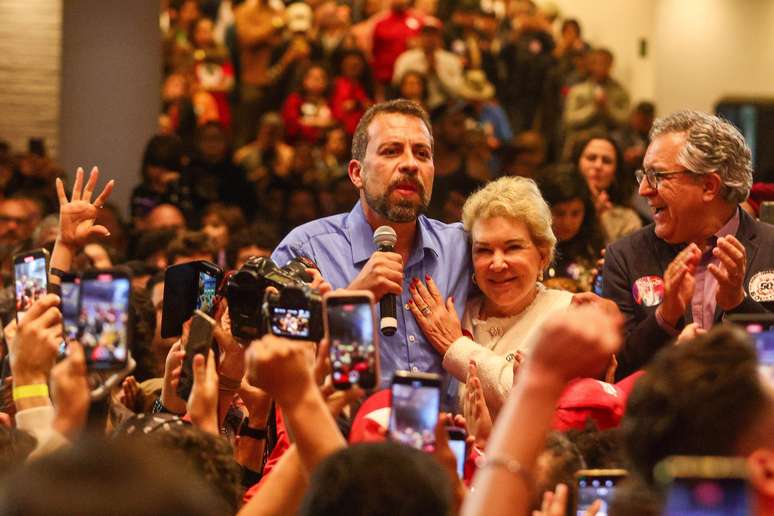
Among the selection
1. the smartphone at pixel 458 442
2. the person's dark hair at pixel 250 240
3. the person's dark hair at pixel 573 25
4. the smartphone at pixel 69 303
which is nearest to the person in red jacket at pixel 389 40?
the person's dark hair at pixel 573 25

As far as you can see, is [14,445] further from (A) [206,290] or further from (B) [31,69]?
(B) [31,69]

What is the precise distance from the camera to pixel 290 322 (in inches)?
119

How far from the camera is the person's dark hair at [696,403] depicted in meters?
2.00

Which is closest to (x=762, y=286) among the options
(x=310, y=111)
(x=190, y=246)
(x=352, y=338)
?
(x=352, y=338)

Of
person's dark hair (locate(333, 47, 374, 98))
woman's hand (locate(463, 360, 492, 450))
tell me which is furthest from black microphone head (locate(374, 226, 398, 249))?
person's dark hair (locate(333, 47, 374, 98))

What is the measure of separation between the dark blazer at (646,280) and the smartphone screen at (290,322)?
140cm

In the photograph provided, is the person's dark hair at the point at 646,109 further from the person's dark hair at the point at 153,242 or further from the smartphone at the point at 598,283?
the smartphone at the point at 598,283

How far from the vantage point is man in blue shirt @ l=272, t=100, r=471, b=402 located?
13.8ft

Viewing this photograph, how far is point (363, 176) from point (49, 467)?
2821 mm

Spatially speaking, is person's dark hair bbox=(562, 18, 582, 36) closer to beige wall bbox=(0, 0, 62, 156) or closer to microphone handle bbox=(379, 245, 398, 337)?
beige wall bbox=(0, 0, 62, 156)

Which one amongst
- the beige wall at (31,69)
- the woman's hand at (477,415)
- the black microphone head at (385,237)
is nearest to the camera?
the woman's hand at (477,415)

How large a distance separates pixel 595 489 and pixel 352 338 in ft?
1.86

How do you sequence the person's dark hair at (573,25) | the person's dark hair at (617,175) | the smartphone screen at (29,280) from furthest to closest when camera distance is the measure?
the person's dark hair at (573,25)
the person's dark hair at (617,175)
the smartphone screen at (29,280)

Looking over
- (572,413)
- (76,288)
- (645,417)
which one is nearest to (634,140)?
(572,413)
